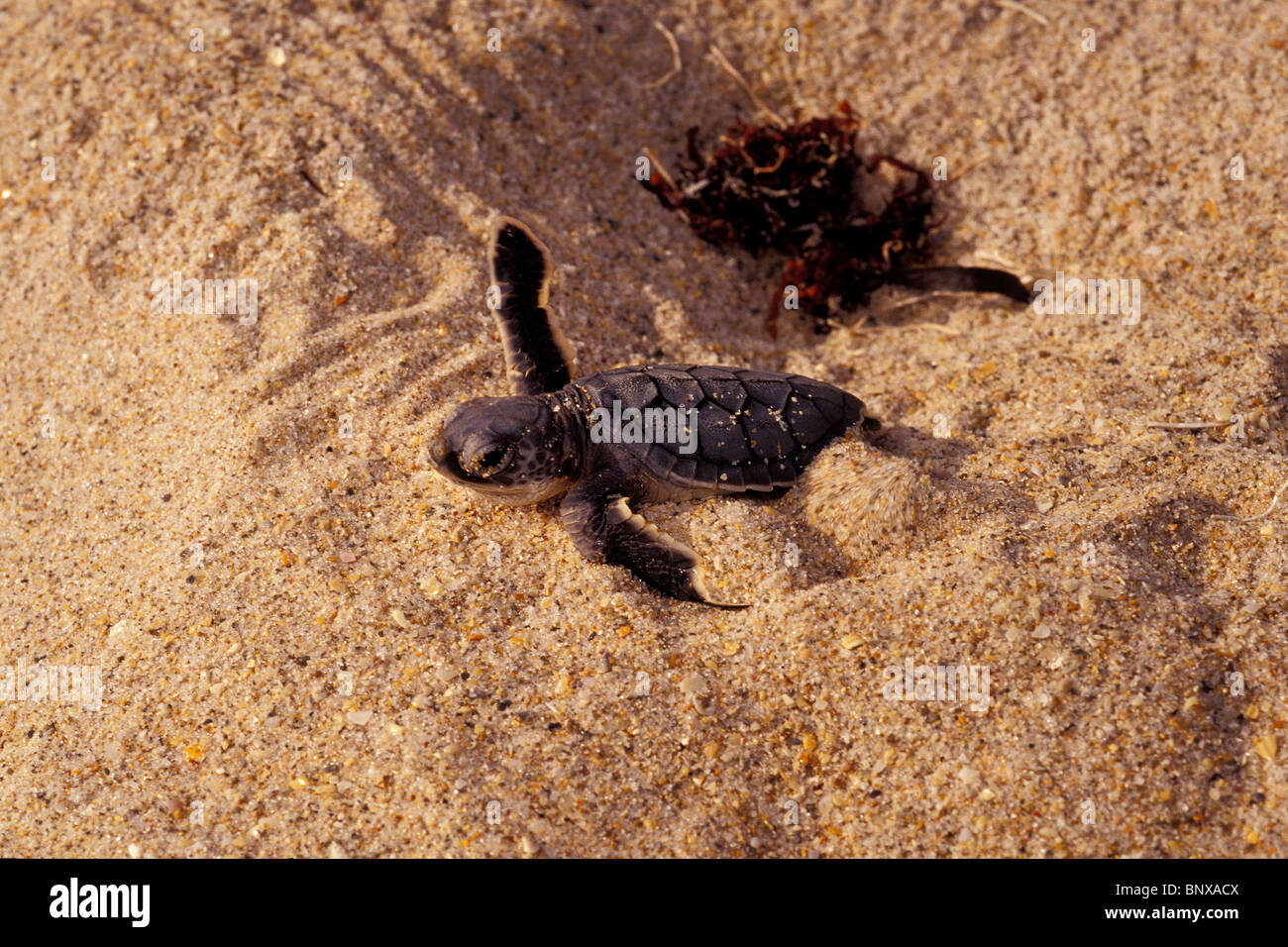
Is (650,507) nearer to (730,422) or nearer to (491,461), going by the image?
(730,422)

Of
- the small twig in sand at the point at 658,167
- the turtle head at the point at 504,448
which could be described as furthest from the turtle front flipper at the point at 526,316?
the small twig in sand at the point at 658,167

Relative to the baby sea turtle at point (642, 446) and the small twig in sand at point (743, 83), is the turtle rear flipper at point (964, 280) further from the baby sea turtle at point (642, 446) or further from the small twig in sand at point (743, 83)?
the baby sea turtle at point (642, 446)

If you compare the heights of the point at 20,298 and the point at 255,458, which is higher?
the point at 20,298

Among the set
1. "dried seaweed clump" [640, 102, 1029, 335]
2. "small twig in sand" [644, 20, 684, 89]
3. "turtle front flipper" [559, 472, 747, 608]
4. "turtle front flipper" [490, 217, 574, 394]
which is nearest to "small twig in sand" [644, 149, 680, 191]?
"dried seaweed clump" [640, 102, 1029, 335]

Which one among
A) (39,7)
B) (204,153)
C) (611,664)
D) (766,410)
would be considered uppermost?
(39,7)

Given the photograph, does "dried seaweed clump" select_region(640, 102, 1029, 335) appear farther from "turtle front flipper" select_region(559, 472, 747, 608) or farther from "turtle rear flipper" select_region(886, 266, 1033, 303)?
"turtle front flipper" select_region(559, 472, 747, 608)
